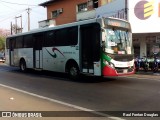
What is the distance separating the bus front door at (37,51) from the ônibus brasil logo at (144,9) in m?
8.29

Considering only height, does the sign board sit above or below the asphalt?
above

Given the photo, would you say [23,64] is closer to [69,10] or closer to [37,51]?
[37,51]

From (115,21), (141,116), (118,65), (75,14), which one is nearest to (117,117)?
(141,116)

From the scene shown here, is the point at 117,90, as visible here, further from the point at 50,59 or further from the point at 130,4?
the point at 130,4

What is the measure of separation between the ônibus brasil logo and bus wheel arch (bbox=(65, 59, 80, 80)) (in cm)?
910

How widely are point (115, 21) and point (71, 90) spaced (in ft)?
13.9

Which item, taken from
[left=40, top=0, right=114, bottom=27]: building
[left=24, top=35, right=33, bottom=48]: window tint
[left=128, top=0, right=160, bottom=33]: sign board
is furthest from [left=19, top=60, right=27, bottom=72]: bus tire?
[left=40, top=0, right=114, bottom=27]: building

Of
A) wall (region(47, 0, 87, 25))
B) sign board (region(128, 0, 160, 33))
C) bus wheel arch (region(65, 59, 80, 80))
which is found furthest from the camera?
wall (region(47, 0, 87, 25))

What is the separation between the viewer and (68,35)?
15.1 m

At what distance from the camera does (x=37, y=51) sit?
59.6 feet

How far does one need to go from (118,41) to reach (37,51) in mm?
6631

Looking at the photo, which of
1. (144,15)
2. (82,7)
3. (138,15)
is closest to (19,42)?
(138,15)

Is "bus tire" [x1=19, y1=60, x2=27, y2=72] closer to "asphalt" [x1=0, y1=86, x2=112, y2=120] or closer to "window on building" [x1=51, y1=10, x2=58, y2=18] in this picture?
"asphalt" [x1=0, y1=86, x2=112, y2=120]

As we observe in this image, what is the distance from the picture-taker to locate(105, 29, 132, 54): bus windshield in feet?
42.2
